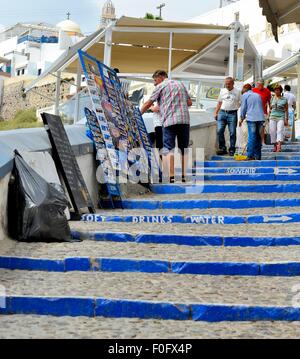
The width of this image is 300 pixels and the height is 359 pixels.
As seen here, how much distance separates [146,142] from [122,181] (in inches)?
68.8

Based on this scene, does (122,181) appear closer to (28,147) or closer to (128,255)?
(28,147)

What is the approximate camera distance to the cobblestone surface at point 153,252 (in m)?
5.58

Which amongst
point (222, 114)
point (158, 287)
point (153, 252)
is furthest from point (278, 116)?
point (158, 287)

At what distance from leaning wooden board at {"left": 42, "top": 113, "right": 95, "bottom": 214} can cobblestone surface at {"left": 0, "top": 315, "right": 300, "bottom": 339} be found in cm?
325

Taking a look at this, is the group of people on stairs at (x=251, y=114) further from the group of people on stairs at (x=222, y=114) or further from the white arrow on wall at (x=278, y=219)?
the white arrow on wall at (x=278, y=219)

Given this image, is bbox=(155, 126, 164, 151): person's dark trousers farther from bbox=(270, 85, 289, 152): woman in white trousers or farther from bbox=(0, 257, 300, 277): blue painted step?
bbox=(0, 257, 300, 277): blue painted step

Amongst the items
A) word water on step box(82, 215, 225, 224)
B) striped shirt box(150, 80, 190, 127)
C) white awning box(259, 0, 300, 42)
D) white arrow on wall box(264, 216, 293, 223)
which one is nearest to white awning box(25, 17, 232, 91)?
striped shirt box(150, 80, 190, 127)

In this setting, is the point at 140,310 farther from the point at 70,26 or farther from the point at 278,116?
the point at 70,26

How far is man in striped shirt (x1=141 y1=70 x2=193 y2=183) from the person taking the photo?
9.94 meters

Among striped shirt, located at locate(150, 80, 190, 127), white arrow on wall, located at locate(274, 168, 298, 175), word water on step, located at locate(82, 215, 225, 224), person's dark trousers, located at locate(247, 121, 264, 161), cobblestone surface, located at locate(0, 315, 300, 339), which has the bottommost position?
cobblestone surface, located at locate(0, 315, 300, 339)

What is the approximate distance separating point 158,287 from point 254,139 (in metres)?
7.83

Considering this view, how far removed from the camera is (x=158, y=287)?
15.9 feet
